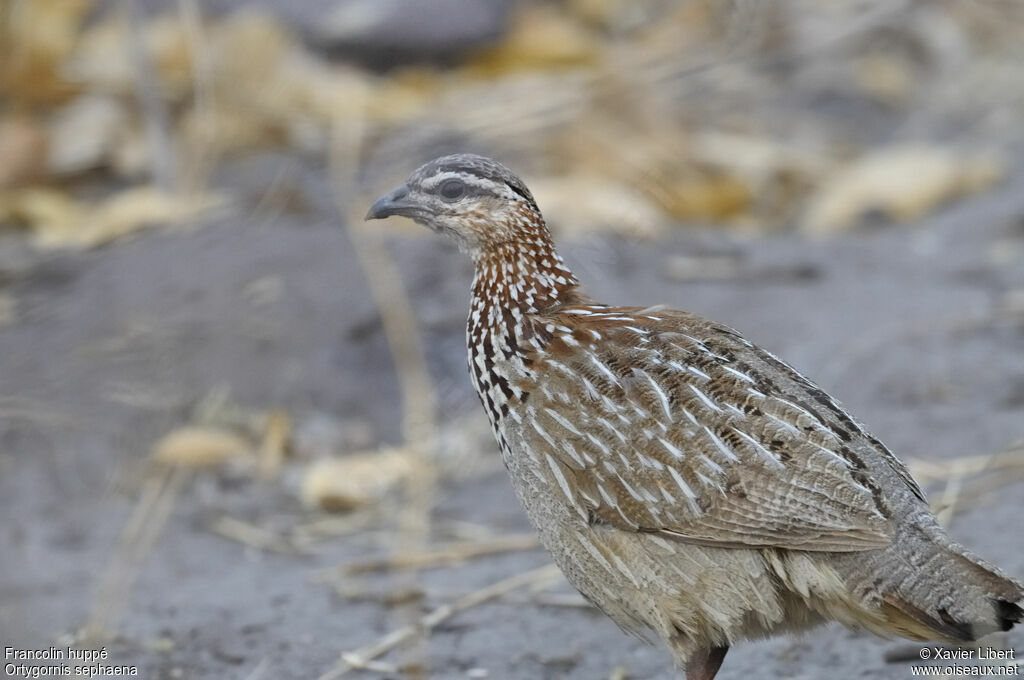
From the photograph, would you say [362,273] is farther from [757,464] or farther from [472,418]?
[757,464]

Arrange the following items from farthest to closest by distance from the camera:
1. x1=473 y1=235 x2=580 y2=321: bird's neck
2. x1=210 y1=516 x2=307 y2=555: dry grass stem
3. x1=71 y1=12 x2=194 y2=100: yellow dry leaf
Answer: x1=71 y1=12 x2=194 y2=100: yellow dry leaf < x1=210 y1=516 x2=307 y2=555: dry grass stem < x1=473 y1=235 x2=580 y2=321: bird's neck

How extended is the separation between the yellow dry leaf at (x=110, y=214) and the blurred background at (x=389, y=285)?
32 mm

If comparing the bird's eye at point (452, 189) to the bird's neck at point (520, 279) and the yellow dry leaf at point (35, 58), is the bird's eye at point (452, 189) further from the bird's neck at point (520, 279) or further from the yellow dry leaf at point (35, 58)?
the yellow dry leaf at point (35, 58)

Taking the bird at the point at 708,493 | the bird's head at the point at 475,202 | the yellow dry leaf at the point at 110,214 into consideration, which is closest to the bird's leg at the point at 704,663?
the bird at the point at 708,493

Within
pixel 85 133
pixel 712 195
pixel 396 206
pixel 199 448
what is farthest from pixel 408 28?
pixel 396 206

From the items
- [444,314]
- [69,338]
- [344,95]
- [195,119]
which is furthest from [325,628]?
[344,95]

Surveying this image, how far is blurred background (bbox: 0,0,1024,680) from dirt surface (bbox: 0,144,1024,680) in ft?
0.06

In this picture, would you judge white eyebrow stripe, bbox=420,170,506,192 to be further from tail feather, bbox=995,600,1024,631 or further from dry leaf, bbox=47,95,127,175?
dry leaf, bbox=47,95,127,175

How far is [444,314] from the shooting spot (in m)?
6.73

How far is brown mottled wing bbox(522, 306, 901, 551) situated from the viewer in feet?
11.2

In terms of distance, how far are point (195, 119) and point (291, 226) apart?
4.82 ft

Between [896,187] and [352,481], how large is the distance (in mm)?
4466

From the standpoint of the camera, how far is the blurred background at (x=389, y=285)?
4.45 m

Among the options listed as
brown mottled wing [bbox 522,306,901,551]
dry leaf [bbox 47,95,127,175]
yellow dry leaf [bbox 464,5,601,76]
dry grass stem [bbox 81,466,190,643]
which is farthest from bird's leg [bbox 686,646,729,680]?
yellow dry leaf [bbox 464,5,601,76]
